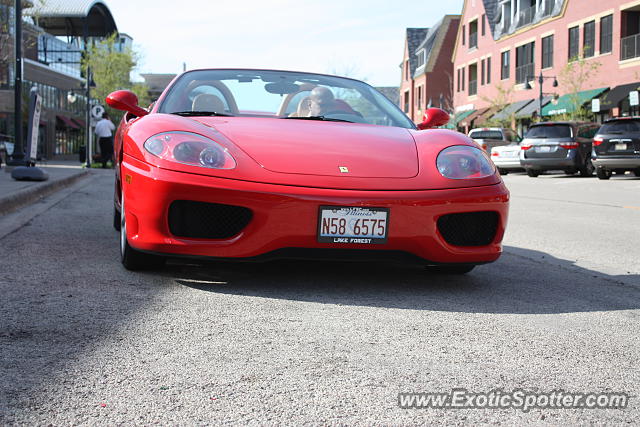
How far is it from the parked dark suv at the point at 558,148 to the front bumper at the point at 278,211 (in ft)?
62.4

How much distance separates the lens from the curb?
8570 mm

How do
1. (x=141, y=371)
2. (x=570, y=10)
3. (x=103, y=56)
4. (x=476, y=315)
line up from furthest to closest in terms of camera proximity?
1. (x=103, y=56)
2. (x=570, y=10)
3. (x=476, y=315)
4. (x=141, y=371)

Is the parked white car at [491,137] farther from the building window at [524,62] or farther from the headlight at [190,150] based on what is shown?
the headlight at [190,150]

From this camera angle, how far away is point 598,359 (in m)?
2.92

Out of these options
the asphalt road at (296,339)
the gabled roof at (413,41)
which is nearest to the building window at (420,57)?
the gabled roof at (413,41)

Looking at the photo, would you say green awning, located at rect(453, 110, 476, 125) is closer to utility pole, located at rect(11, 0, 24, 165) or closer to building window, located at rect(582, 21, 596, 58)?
building window, located at rect(582, 21, 596, 58)

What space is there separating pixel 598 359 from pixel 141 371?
1619mm

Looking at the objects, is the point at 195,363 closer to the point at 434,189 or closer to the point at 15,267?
the point at 434,189

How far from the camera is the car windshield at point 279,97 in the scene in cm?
507

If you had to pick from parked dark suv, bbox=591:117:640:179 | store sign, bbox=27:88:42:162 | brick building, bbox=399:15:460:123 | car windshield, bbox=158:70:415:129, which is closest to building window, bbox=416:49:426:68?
brick building, bbox=399:15:460:123

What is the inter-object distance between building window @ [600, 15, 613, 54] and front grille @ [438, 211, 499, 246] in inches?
1255

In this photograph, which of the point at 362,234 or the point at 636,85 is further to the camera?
the point at 636,85

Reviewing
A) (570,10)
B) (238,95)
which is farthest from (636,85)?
(238,95)

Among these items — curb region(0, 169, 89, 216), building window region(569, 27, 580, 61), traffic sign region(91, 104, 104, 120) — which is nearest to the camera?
curb region(0, 169, 89, 216)
